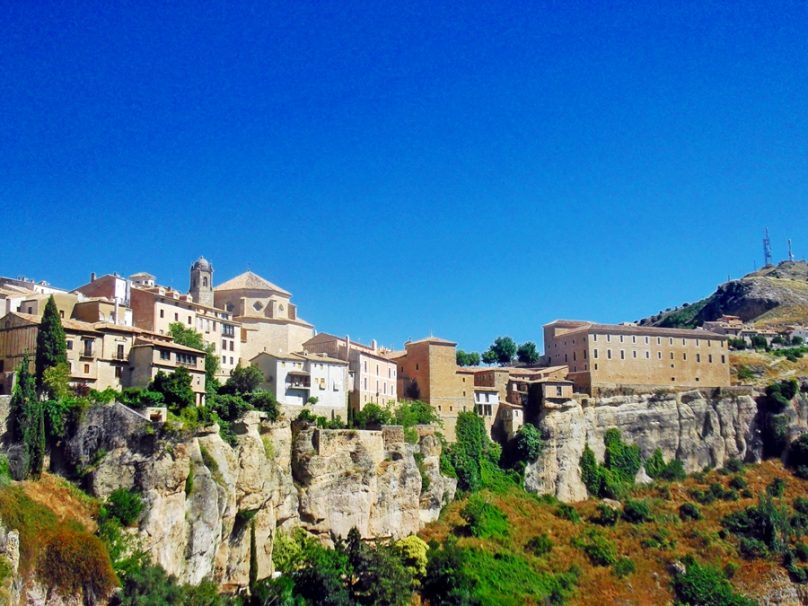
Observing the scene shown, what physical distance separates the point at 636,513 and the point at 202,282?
3560 cm

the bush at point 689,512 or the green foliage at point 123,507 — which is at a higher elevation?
the green foliage at point 123,507

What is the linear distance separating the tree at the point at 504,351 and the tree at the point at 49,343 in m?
53.4

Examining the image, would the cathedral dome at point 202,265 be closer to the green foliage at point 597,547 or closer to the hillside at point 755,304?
the green foliage at point 597,547

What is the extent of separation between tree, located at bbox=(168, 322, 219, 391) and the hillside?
8164cm

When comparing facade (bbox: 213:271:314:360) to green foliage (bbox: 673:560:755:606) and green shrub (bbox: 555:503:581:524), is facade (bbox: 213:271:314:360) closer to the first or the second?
green shrub (bbox: 555:503:581:524)

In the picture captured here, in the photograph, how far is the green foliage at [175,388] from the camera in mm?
44375

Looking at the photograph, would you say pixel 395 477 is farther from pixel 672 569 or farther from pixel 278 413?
pixel 672 569

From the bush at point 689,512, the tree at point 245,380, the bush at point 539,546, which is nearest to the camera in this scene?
the tree at point 245,380

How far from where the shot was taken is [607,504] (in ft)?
217

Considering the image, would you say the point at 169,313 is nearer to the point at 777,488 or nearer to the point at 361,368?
the point at 361,368

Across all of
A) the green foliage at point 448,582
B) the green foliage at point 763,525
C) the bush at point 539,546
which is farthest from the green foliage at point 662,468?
the green foliage at point 448,582

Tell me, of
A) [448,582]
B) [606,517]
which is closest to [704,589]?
[606,517]

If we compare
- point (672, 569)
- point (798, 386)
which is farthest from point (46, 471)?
point (798, 386)

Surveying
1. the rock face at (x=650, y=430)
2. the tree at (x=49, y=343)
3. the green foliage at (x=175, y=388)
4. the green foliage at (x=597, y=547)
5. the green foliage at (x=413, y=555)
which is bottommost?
the green foliage at (x=597, y=547)
